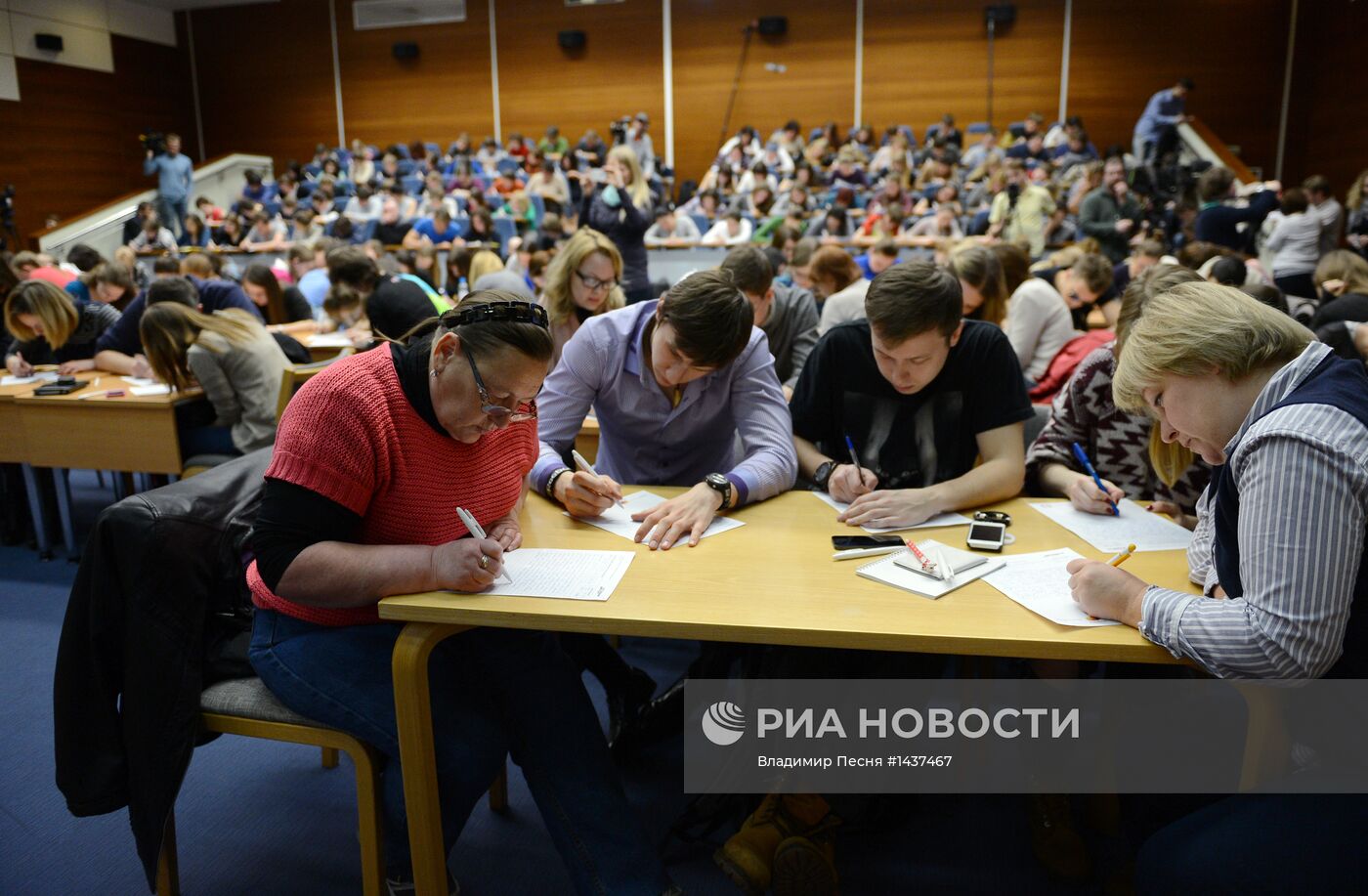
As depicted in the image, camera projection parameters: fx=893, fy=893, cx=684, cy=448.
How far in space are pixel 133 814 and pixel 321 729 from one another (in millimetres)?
357

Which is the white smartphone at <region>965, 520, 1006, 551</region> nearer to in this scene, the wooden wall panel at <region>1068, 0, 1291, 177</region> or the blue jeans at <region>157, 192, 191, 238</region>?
the wooden wall panel at <region>1068, 0, 1291, 177</region>

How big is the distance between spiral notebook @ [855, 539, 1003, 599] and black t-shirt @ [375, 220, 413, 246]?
945 centimetres

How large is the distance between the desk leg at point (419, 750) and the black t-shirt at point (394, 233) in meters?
9.36

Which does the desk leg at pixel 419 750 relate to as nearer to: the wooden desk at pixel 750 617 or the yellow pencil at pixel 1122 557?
the wooden desk at pixel 750 617

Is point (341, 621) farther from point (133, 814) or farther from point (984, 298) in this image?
point (984, 298)

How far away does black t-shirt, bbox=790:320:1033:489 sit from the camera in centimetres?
212

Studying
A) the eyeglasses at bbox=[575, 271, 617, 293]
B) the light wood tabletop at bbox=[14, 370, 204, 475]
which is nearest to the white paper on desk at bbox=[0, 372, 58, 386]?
the light wood tabletop at bbox=[14, 370, 204, 475]

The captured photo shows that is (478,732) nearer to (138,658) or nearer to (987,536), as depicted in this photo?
(138,658)

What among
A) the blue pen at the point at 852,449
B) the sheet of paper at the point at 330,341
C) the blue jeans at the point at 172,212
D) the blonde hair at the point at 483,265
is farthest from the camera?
the blue jeans at the point at 172,212

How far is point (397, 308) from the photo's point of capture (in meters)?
3.53

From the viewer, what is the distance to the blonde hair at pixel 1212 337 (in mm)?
1312

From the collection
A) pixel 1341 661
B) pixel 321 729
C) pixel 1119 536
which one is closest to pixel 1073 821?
pixel 1119 536

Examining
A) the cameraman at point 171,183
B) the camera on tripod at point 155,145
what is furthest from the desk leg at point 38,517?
the camera on tripod at point 155,145

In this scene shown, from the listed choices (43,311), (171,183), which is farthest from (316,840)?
(171,183)
